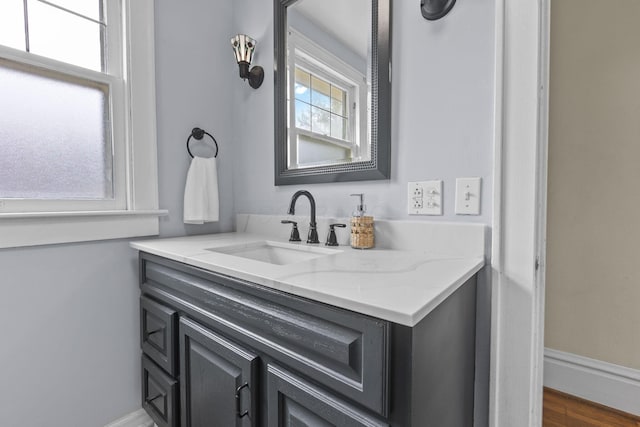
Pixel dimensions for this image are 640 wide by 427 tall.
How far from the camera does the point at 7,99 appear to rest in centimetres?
103

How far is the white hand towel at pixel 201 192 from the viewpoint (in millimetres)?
1418

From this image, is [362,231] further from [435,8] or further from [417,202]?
[435,8]

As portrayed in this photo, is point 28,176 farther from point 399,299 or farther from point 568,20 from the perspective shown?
point 568,20

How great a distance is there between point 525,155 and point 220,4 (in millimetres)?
1656

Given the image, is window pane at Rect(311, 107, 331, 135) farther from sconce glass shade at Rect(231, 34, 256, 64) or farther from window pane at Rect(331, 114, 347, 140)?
sconce glass shade at Rect(231, 34, 256, 64)

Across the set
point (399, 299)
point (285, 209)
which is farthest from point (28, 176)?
point (399, 299)

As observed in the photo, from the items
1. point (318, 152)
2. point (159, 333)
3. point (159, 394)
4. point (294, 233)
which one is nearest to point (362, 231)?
point (294, 233)

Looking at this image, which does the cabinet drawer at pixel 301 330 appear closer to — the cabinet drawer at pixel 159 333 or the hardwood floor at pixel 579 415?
the cabinet drawer at pixel 159 333

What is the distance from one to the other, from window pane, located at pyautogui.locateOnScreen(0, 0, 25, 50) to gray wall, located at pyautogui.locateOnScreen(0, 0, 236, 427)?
0.45m

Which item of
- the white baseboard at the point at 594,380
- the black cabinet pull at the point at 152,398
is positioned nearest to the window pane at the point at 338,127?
the black cabinet pull at the point at 152,398

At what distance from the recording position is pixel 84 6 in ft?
3.94

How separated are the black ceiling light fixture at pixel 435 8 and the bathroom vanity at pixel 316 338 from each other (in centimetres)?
75

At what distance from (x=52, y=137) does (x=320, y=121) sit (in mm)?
1035

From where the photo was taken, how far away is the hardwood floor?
4.43ft
